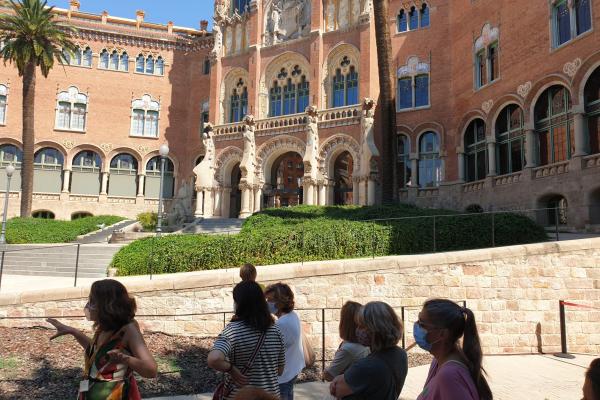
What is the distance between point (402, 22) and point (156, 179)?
2113 centimetres

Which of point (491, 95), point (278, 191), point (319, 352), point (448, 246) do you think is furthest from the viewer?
point (278, 191)

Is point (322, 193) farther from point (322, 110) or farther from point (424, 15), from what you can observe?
point (424, 15)

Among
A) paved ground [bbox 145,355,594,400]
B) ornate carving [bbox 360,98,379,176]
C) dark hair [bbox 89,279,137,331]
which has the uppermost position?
ornate carving [bbox 360,98,379,176]

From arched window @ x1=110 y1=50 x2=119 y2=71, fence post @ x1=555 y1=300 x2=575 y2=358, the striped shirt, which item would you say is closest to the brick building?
arched window @ x1=110 y1=50 x2=119 y2=71

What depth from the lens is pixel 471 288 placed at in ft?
34.9

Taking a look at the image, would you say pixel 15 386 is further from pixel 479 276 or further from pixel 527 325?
pixel 527 325

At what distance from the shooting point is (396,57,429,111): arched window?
27312 mm

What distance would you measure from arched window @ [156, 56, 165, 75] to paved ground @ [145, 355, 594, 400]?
33.5 m

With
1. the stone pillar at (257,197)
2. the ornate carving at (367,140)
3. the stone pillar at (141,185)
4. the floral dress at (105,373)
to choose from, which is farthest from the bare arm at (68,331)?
the stone pillar at (141,185)

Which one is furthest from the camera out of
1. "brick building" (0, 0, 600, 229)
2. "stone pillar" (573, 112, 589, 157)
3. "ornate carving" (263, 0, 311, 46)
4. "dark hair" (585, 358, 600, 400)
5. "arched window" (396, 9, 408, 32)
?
"ornate carving" (263, 0, 311, 46)

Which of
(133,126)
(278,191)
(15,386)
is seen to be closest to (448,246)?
(15,386)

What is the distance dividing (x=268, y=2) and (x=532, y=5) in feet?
54.7

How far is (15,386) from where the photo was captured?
626 centimetres

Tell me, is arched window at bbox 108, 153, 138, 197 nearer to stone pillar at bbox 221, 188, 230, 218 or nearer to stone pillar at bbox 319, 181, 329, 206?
stone pillar at bbox 221, 188, 230, 218
